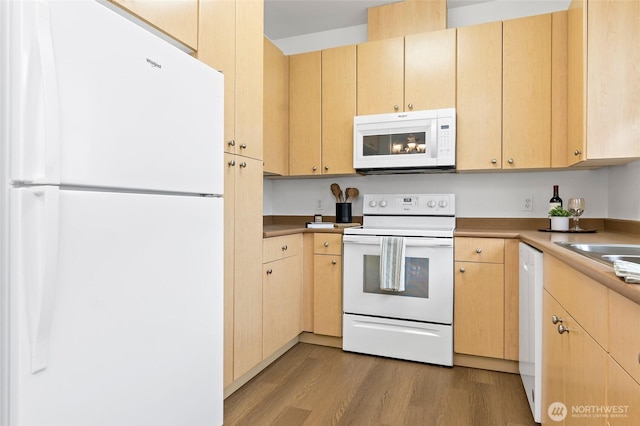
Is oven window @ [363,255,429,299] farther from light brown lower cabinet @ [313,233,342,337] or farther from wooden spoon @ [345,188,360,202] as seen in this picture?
wooden spoon @ [345,188,360,202]

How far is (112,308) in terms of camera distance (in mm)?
995

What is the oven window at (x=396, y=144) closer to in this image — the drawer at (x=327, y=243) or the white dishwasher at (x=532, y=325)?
the drawer at (x=327, y=243)

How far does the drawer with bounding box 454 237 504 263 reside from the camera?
236 centimetres

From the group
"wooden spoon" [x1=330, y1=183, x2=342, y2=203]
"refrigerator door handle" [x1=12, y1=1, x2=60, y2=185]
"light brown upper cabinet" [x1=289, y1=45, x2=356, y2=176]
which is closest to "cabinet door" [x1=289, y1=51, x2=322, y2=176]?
"light brown upper cabinet" [x1=289, y1=45, x2=356, y2=176]

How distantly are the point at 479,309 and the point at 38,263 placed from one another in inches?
91.4

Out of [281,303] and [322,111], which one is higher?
[322,111]

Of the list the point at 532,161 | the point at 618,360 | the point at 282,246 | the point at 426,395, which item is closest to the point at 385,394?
the point at 426,395

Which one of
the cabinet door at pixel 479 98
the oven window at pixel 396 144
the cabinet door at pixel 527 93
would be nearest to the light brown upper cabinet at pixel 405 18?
the cabinet door at pixel 479 98

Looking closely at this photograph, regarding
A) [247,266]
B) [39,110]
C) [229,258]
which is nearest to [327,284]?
[247,266]

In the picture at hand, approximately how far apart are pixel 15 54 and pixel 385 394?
6.87 ft

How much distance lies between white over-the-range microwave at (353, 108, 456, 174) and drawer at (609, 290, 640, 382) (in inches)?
72.8

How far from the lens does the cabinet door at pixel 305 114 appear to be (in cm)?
308

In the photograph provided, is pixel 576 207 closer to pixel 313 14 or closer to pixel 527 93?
pixel 527 93
